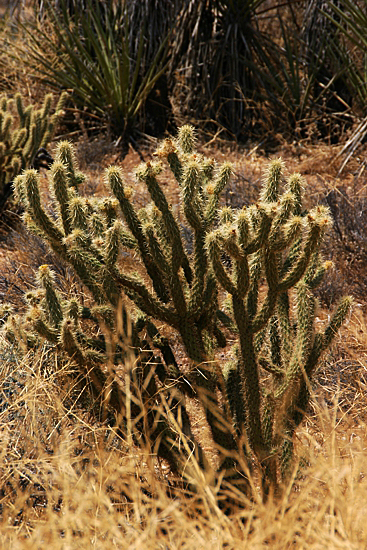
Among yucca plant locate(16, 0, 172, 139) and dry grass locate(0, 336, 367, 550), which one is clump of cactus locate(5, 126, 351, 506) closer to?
dry grass locate(0, 336, 367, 550)

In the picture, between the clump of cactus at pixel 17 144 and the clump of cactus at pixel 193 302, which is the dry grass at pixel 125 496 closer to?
the clump of cactus at pixel 193 302

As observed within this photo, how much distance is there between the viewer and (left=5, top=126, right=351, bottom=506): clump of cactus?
232 cm

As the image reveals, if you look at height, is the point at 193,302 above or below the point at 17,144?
above

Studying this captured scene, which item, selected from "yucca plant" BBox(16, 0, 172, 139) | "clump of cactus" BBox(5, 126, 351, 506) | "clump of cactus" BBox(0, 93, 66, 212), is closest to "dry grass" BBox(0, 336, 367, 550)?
"clump of cactus" BBox(5, 126, 351, 506)

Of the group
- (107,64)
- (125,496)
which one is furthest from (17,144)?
(125,496)

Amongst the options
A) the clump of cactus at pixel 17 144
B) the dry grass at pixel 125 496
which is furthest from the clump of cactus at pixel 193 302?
the clump of cactus at pixel 17 144

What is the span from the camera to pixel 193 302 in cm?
244

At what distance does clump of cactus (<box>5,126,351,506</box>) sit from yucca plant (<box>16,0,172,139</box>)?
4.37 m

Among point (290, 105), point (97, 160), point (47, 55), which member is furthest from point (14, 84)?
point (290, 105)

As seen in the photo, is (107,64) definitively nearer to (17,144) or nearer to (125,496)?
(17,144)

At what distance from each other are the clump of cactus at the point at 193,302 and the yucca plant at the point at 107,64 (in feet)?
14.3

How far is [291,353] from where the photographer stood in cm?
263

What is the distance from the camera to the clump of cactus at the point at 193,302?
7.62 ft

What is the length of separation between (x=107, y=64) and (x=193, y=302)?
4.95 meters
